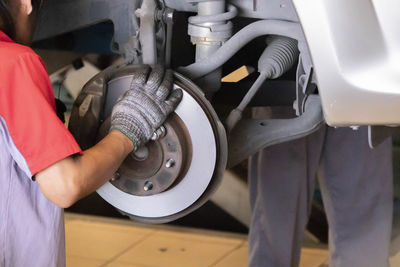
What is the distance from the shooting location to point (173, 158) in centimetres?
137

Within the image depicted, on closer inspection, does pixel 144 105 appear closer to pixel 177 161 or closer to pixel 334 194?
pixel 177 161

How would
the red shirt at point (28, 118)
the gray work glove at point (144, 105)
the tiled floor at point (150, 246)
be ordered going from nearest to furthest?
the red shirt at point (28, 118)
the gray work glove at point (144, 105)
the tiled floor at point (150, 246)

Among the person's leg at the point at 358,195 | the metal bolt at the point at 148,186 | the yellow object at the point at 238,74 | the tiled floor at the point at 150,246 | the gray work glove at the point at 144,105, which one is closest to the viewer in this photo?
the gray work glove at the point at 144,105

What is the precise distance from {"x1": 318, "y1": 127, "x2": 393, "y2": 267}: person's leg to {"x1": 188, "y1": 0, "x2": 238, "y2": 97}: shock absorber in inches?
27.1

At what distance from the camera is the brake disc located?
1.37 meters

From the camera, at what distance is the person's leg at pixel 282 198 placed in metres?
2.01

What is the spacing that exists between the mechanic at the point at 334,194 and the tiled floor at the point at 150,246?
24cm

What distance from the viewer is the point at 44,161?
1.14 metres

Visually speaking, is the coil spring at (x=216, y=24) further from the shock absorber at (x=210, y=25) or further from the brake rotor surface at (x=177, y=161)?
the brake rotor surface at (x=177, y=161)

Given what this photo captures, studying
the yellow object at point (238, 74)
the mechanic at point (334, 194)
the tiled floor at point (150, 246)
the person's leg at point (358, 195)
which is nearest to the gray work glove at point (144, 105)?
the yellow object at point (238, 74)

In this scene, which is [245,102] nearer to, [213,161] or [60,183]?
[213,161]

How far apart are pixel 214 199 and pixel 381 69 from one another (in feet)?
5.20

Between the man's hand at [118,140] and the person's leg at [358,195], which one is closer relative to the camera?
the man's hand at [118,140]

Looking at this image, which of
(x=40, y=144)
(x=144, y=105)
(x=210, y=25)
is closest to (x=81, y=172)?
(x=40, y=144)
